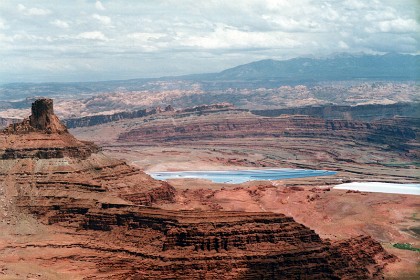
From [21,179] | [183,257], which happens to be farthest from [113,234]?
[21,179]

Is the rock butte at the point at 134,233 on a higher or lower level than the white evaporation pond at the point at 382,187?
higher

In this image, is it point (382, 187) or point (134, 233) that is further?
point (382, 187)

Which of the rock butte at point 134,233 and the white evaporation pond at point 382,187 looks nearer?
the rock butte at point 134,233

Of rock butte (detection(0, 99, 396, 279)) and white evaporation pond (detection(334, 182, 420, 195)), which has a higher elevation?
rock butte (detection(0, 99, 396, 279))

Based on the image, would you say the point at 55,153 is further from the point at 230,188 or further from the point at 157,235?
the point at 230,188

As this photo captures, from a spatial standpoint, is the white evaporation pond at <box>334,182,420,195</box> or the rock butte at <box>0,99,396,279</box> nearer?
the rock butte at <box>0,99,396,279</box>
